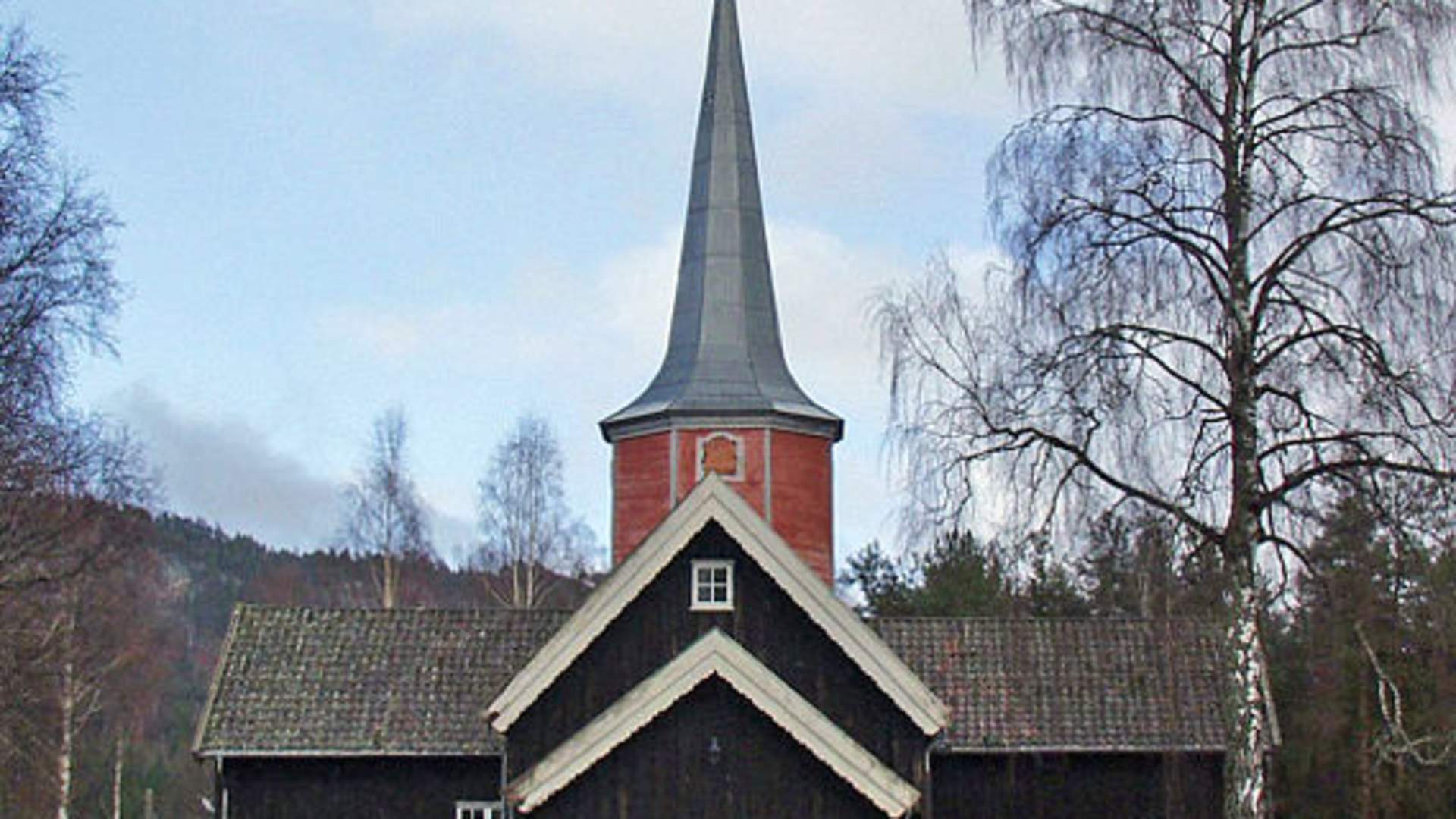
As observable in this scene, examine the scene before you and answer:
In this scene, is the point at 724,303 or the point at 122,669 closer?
the point at 724,303

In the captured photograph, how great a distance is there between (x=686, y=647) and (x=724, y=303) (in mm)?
8660

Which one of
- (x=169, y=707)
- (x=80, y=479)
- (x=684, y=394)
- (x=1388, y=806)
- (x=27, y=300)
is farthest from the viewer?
(x=169, y=707)

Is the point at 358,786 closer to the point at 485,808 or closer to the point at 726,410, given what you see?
the point at 485,808

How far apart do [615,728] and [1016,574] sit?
612cm

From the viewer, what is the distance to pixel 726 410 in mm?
29828

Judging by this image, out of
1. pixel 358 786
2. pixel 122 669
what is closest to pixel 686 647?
pixel 358 786

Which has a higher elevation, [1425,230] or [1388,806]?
[1425,230]

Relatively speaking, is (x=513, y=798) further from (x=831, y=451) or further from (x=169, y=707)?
(x=169, y=707)

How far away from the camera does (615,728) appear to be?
2288 cm

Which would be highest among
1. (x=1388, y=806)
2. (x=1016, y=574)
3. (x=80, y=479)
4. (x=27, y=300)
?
(x=27, y=300)

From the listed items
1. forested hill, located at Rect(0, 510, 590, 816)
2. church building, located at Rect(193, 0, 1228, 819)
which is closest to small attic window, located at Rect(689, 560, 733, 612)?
church building, located at Rect(193, 0, 1228, 819)

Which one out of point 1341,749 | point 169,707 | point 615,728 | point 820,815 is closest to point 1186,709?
point 820,815

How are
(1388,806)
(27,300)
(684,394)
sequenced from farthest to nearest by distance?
(1388,806)
(684,394)
(27,300)

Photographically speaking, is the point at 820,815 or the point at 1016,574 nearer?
the point at 1016,574
